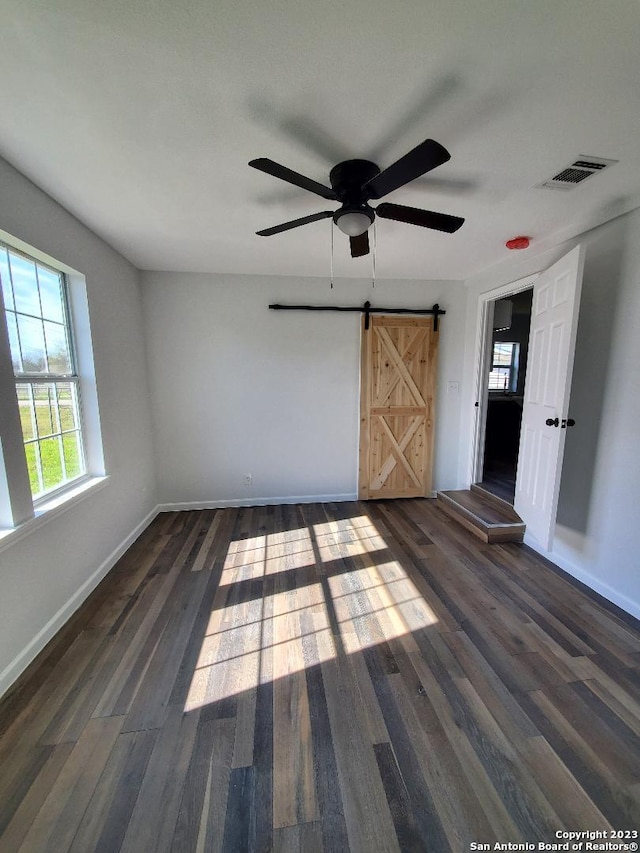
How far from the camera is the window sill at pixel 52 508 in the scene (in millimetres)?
1610

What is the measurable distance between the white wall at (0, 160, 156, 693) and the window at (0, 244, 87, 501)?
0.17 m

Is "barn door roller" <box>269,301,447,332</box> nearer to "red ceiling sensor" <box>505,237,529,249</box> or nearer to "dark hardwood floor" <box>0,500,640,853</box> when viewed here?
"red ceiling sensor" <box>505,237,529,249</box>

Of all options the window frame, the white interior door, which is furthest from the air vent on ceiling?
the window frame

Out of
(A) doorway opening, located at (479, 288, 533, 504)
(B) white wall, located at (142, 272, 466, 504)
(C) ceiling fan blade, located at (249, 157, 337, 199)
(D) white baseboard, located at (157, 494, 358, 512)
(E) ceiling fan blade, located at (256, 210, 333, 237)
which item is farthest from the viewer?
(A) doorway opening, located at (479, 288, 533, 504)

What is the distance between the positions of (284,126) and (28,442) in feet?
7.15

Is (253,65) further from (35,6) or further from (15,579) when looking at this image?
(15,579)

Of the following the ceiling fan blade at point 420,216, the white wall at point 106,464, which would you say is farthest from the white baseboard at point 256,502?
the ceiling fan blade at point 420,216

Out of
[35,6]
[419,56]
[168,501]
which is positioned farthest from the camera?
[168,501]

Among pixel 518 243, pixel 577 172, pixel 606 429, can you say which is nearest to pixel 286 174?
pixel 577 172

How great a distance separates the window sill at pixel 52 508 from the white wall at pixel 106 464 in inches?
1.4

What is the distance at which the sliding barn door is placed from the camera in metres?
3.70

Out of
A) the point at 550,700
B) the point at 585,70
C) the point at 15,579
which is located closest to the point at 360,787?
the point at 550,700

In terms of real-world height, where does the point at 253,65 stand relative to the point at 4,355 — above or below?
above

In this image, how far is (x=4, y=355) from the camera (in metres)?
1.64
